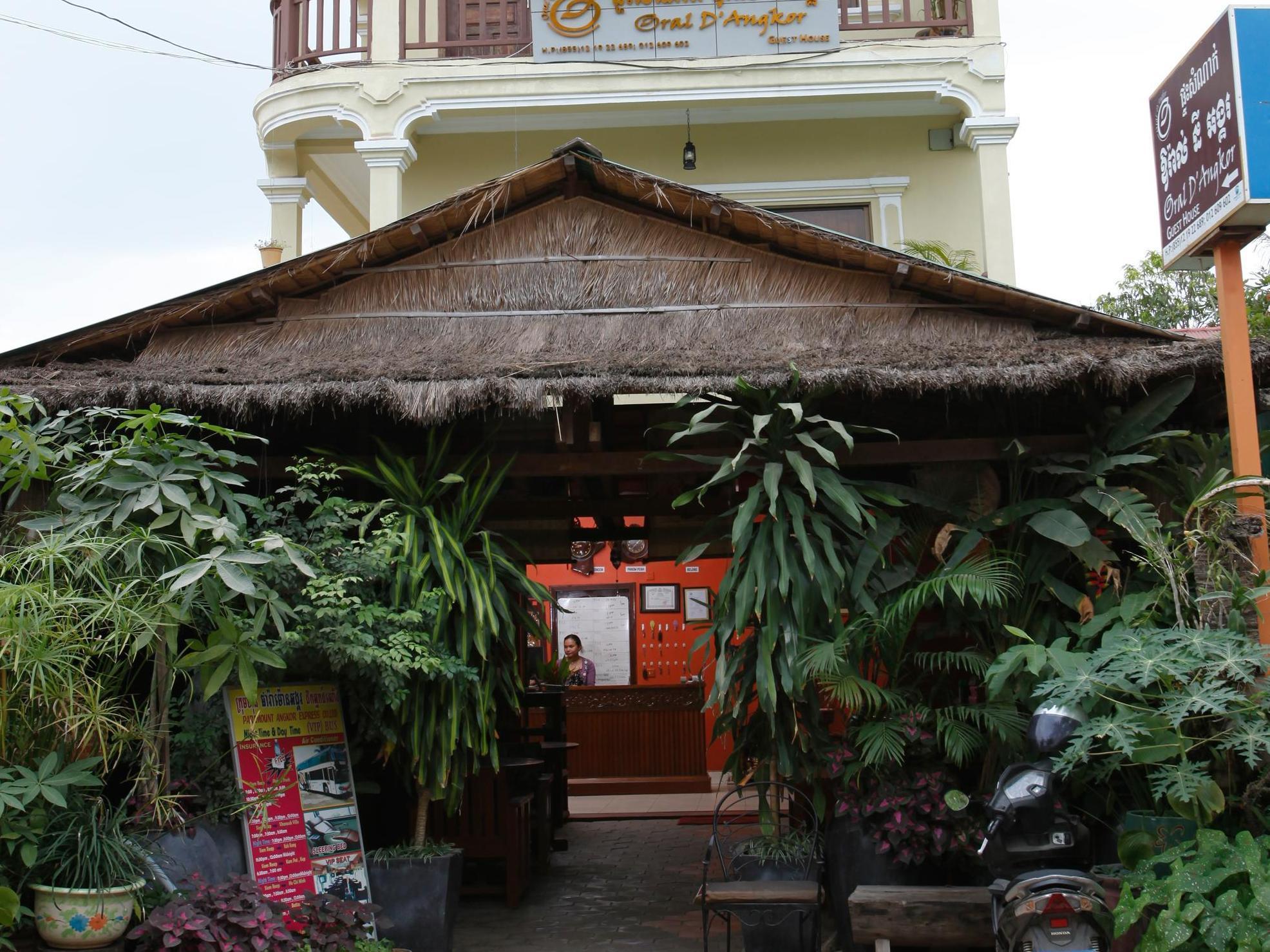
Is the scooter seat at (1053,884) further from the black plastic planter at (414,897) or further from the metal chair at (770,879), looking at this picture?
the black plastic planter at (414,897)

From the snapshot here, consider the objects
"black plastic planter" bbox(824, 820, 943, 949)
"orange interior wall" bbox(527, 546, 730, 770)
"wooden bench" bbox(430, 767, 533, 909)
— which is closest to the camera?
"black plastic planter" bbox(824, 820, 943, 949)

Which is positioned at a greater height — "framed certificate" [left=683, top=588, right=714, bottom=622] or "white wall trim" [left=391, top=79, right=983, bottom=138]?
"white wall trim" [left=391, top=79, right=983, bottom=138]

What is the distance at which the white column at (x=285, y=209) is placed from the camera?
1033 cm

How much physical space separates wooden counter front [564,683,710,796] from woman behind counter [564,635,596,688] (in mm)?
352

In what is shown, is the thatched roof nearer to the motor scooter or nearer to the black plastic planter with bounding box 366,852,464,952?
the motor scooter

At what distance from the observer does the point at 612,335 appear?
6.50m

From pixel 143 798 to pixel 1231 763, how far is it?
441 cm

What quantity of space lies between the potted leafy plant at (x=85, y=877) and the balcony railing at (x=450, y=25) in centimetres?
682

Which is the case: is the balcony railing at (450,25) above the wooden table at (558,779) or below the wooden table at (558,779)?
above

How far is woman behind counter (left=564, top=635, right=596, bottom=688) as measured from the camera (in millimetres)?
11922

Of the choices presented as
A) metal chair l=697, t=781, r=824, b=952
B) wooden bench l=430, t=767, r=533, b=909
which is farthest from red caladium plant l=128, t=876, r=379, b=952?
wooden bench l=430, t=767, r=533, b=909

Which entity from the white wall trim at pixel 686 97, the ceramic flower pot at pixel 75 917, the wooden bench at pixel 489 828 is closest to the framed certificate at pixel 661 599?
the white wall trim at pixel 686 97

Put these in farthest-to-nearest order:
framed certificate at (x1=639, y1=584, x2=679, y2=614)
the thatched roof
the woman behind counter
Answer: framed certificate at (x1=639, y1=584, x2=679, y2=614) → the woman behind counter → the thatched roof

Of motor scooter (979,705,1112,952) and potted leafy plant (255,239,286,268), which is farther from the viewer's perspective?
potted leafy plant (255,239,286,268)
